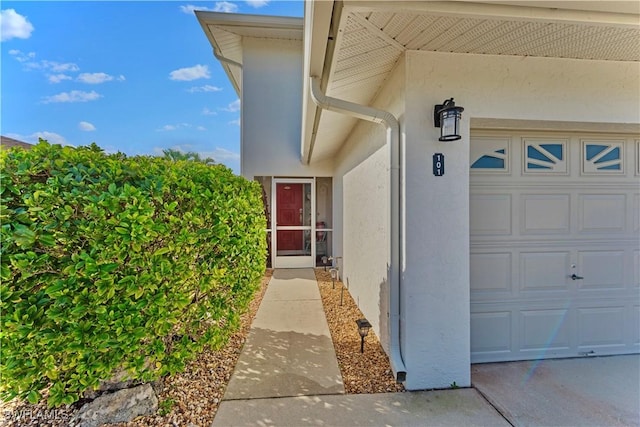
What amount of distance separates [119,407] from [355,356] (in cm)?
234

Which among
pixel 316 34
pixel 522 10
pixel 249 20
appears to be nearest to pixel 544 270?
pixel 522 10

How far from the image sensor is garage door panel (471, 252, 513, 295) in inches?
125

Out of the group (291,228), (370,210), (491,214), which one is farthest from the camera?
(291,228)

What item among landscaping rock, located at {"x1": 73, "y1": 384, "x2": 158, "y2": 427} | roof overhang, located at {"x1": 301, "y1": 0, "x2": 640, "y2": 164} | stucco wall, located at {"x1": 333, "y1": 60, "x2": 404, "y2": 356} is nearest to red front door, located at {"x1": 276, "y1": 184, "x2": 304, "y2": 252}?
stucco wall, located at {"x1": 333, "y1": 60, "x2": 404, "y2": 356}

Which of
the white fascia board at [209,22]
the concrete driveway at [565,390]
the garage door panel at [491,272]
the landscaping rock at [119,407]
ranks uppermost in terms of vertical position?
the white fascia board at [209,22]

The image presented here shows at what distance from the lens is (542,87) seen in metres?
2.89

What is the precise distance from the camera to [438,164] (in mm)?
2752

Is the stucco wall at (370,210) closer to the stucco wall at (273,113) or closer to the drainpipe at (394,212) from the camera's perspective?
the drainpipe at (394,212)

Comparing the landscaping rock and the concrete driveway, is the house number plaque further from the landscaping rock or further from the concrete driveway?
the landscaping rock

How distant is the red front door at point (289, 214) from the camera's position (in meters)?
8.84

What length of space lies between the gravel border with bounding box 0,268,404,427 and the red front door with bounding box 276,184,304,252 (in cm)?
448

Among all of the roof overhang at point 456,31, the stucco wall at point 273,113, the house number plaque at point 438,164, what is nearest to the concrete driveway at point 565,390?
the house number plaque at point 438,164

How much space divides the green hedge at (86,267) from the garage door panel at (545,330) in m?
3.57

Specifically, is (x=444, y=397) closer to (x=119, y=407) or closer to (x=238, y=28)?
(x=119, y=407)
